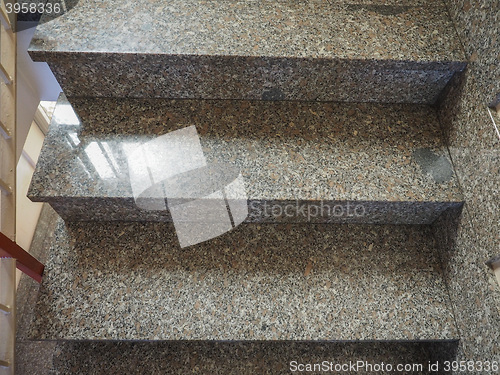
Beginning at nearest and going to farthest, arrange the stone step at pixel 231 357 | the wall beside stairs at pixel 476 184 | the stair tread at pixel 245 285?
the wall beside stairs at pixel 476 184 < the stair tread at pixel 245 285 < the stone step at pixel 231 357

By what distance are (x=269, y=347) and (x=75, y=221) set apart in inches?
30.8

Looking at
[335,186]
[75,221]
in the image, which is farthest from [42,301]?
[335,186]

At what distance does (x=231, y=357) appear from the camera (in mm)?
1220

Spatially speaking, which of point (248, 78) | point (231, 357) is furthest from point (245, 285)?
point (248, 78)

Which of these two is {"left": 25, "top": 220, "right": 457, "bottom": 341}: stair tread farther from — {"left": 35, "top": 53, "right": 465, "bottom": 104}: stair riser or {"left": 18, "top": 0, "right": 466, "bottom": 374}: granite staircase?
{"left": 35, "top": 53, "right": 465, "bottom": 104}: stair riser

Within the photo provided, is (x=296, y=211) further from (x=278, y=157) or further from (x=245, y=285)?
(x=245, y=285)

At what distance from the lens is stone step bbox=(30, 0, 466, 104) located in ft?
3.67

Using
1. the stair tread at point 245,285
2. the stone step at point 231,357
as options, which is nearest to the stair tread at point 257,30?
the stair tread at point 245,285

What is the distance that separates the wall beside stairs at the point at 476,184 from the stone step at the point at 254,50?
0.24 feet

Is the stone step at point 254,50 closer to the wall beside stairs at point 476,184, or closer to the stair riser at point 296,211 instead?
the wall beside stairs at point 476,184

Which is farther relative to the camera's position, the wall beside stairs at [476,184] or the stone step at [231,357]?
the stone step at [231,357]

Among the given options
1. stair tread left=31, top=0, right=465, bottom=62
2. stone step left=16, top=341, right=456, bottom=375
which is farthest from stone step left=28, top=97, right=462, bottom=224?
stone step left=16, top=341, right=456, bottom=375

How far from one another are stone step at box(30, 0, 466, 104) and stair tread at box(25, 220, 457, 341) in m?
0.46

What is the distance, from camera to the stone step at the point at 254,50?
3.67 ft
